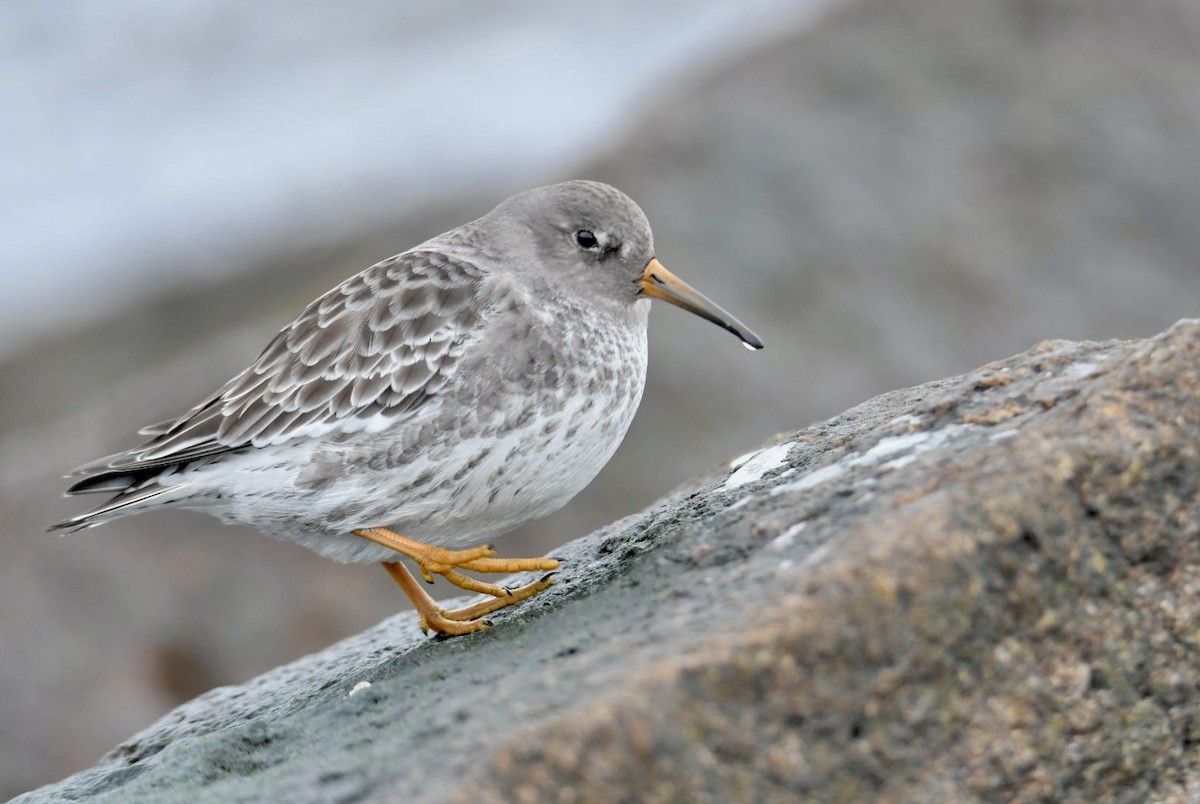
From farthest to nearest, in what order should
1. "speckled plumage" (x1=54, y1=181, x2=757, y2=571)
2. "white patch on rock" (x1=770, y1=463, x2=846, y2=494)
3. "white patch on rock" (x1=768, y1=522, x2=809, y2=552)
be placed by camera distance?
"speckled plumage" (x1=54, y1=181, x2=757, y2=571) → "white patch on rock" (x1=770, y1=463, x2=846, y2=494) → "white patch on rock" (x1=768, y1=522, x2=809, y2=552)

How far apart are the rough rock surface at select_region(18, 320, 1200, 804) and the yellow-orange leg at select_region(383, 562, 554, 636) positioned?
38.0 inches

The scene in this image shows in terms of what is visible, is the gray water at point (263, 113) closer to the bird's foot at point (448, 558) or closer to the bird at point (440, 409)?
the bird at point (440, 409)

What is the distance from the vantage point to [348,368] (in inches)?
223

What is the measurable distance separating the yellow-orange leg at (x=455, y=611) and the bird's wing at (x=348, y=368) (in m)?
0.83

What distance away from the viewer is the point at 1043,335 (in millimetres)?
10500

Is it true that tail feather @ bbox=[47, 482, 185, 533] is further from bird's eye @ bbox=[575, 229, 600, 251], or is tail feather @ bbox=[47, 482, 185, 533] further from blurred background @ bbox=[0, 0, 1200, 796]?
blurred background @ bbox=[0, 0, 1200, 796]

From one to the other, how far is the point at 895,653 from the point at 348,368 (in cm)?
287

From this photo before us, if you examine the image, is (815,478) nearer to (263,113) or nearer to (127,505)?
(127,505)

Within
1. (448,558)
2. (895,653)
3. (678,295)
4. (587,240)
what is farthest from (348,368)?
(895,653)

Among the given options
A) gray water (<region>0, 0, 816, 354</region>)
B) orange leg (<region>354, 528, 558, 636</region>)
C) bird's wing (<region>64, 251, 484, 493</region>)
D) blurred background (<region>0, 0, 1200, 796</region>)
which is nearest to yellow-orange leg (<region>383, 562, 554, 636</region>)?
orange leg (<region>354, 528, 558, 636</region>)

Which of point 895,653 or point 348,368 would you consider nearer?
point 895,653

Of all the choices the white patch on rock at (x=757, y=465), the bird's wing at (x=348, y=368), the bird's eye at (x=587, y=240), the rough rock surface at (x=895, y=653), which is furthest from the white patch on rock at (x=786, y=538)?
the bird's eye at (x=587, y=240)

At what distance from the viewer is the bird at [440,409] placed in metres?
5.38

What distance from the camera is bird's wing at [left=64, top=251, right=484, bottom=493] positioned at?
5.49m
